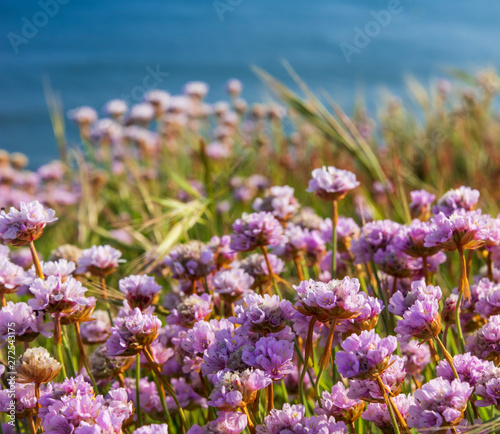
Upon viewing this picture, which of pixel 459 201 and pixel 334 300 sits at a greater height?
pixel 459 201

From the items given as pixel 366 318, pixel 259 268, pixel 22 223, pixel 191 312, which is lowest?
pixel 366 318

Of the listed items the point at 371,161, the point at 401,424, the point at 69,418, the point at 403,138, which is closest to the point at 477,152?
the point at 403,138

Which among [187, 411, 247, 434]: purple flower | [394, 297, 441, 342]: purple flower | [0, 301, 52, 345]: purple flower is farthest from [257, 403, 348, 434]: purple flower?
[0, 301, 52, 345]: purple flower

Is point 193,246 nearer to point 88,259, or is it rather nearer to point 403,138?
point 88,259

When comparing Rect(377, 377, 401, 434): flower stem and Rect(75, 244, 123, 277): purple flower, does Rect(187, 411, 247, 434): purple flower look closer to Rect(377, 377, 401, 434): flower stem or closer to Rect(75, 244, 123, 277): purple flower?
Rect(377, 377, 401, 434): flower stem

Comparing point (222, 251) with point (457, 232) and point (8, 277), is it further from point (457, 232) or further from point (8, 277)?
point (457, 232)

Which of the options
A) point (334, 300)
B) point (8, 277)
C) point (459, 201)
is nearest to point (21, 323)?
point (8, 277)
